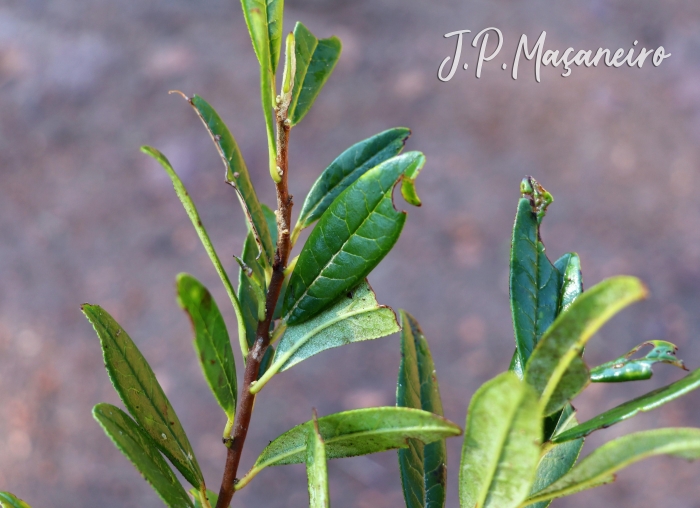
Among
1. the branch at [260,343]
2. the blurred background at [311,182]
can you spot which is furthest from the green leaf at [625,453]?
the blurred background at [311,182]

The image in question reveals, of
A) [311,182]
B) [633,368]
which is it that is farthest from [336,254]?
[311,182]

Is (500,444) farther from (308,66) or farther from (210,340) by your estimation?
(308,66)

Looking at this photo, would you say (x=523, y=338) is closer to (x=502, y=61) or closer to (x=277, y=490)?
(x=277, y=490)

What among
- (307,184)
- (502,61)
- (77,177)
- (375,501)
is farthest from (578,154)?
(77,177)

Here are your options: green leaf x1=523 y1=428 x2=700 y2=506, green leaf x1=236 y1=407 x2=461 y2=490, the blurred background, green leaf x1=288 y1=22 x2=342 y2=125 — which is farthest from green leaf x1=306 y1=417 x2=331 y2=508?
the blurred background

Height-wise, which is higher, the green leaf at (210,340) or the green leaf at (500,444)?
the green leaf at (210,340)

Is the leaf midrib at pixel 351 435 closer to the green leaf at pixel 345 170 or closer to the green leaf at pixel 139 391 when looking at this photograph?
the green leaf at pixel 139 391

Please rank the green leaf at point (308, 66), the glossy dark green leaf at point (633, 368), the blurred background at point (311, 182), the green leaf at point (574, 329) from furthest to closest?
1. the blurred background at point (311, 182)
2. the green leaf at point (308, 66)
3. the glossy dark green leaf at point (633, 368)
4. the green leaf at point (574, 329)
